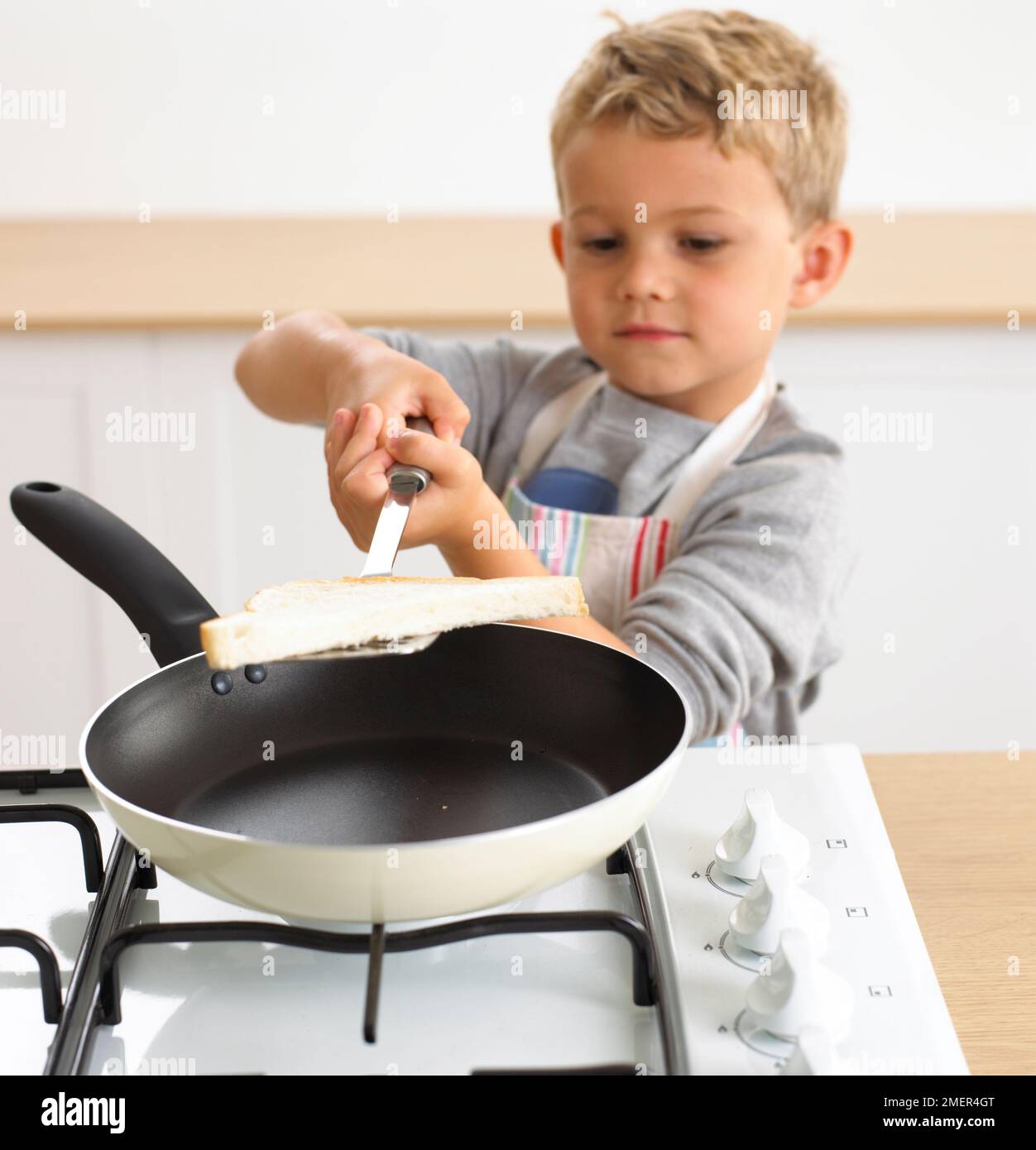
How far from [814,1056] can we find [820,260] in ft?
2.65

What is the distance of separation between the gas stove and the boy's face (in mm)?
513

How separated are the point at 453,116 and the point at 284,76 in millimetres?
270

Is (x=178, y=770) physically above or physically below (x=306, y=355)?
below

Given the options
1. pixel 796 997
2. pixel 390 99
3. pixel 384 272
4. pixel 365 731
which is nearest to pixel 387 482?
pixel 365 731

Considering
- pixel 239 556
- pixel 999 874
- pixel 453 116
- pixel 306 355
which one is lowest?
pixel 239 556

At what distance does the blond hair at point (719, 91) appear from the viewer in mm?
903

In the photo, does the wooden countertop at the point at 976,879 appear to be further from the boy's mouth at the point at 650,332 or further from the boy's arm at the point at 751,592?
the boy's mouth at the point at 650,332

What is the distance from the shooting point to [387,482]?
0.66 meters

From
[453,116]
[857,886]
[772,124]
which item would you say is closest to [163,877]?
[857,886]

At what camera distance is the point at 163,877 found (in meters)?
0.53

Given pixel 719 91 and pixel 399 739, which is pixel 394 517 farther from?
pixel 719 91

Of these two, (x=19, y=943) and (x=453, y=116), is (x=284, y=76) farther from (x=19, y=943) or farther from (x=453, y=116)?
(x=19, y=943)

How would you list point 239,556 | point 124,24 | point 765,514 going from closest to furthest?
point 765,514
point 239,556
point 124,24

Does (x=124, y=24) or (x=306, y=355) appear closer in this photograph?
(x=306, y=355)
